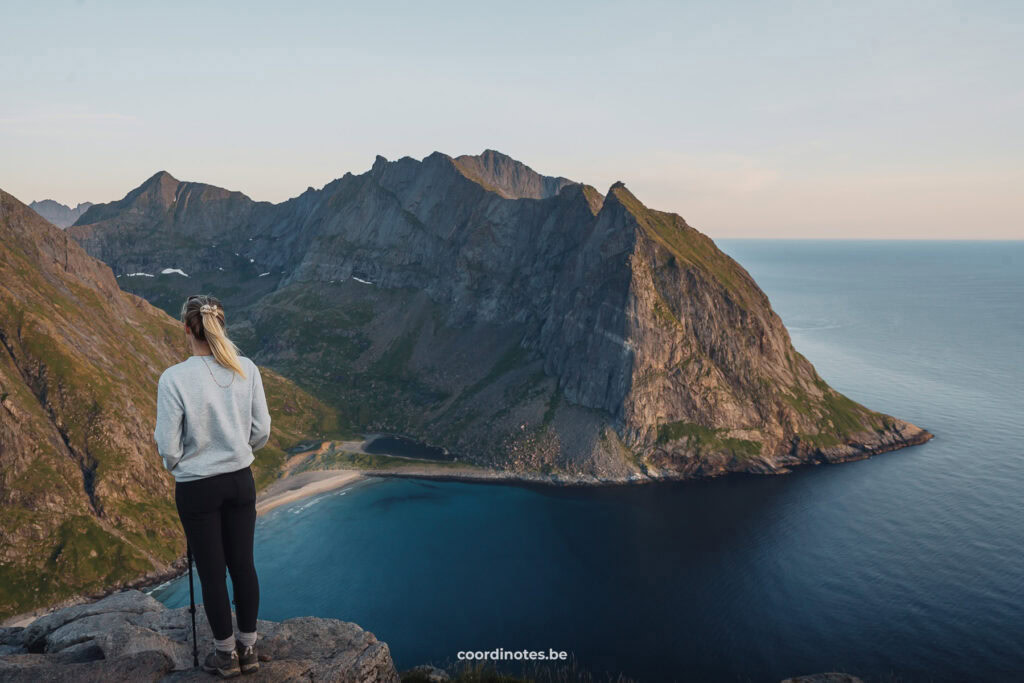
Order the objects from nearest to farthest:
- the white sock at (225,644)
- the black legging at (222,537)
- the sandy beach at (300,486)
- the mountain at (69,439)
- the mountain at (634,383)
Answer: the black legging at (222,537)
the white sock at (225,644)
the mountain at (69,439)
the sandy beach at (300,486)
the mountain at (634,383)

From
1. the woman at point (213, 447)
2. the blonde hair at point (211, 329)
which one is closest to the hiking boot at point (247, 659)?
the woman at point (213, 447)

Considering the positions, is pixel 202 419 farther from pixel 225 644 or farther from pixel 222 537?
pixel 225 644

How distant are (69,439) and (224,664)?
121614mm

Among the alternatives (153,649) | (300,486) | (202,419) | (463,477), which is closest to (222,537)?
(202,419)

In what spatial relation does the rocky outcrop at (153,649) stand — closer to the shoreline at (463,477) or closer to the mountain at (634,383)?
the shoreline at (463,477)

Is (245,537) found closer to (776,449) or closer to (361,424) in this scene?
(776,449)

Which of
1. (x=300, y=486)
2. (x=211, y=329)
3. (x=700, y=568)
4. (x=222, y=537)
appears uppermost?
(x=211, y=329)

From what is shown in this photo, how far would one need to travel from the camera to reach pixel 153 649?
9.87 metres

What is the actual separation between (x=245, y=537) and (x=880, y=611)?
91771 mm

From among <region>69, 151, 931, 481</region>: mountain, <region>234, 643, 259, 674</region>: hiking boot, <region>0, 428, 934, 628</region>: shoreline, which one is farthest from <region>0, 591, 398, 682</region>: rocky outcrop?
<region>69, 151, 931, 481</region>: mountain

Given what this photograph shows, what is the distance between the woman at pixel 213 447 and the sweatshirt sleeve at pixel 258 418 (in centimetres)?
2

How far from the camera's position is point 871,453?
13350 centimetres

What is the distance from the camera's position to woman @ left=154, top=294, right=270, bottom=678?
24.1 ft

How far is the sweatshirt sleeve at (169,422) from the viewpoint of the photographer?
283 inches
